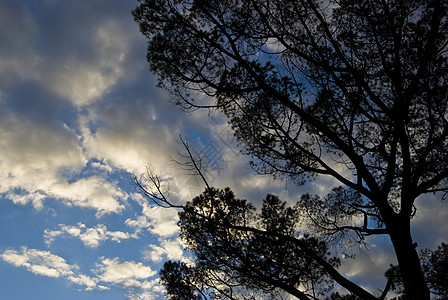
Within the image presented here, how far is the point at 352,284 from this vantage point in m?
4.06

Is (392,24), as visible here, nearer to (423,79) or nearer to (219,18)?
(423,79)

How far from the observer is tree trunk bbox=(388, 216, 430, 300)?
12.2ft

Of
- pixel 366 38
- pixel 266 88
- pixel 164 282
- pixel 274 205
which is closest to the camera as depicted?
pixel 266 88

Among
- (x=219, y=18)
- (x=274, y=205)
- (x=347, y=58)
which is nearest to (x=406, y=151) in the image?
(x=347, y=58)

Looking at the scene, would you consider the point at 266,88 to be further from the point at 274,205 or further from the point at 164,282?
the point at 164,282

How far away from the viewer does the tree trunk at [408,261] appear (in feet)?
12.2

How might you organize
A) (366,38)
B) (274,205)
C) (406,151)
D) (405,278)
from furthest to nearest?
(274,205) → (366,38) → (406,151) → (405,278)

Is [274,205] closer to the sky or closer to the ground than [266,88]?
closer to the ground

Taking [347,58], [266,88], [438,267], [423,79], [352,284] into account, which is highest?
[347,58]

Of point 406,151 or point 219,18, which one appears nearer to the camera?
point 406,151

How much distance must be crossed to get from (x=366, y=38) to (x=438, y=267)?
5.75 metres

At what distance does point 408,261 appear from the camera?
3865mm

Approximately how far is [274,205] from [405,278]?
103 inches

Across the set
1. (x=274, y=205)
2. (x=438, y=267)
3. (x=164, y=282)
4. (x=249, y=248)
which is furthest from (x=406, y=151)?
(x=164, y=282)
